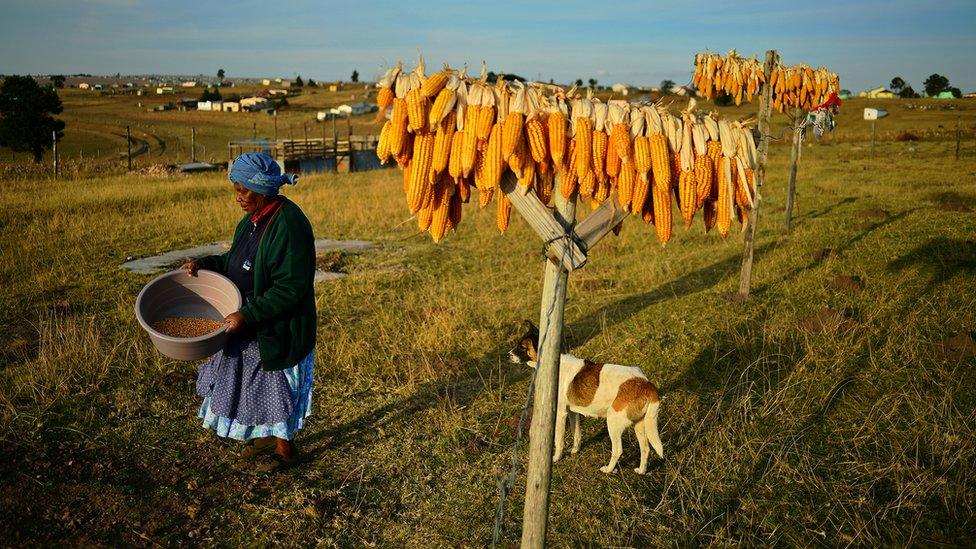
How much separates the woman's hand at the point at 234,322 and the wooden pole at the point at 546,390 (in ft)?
6.36

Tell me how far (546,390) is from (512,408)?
2494 millimetres

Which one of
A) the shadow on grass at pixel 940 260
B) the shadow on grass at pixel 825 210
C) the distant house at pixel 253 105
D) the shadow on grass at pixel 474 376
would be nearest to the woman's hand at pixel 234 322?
the shadow on grass at pixel 474 376

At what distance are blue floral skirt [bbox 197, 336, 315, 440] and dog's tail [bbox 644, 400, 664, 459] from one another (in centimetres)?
243

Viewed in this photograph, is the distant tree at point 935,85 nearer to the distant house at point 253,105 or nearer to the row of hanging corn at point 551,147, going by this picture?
the distant house at point 253,105

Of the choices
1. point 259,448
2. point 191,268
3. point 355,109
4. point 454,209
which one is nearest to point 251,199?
point 191,268

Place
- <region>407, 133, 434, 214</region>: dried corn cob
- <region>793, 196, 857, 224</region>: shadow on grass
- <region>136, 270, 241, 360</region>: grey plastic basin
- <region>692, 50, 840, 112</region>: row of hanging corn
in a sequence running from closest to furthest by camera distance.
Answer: <region>407, 133, 434, 214</region>: dried corn cob → <region>136, 270, 241, 360</region>: grey plastic basin → <region>692, 50, 840, 112</region>: row of hanging corn → <region>793, 196, 857, 224</region>: shadow on grass

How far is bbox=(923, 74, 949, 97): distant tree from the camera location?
282 feet

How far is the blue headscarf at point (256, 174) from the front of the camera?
13.6 ft

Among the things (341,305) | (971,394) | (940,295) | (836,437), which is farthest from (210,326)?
(940,295)

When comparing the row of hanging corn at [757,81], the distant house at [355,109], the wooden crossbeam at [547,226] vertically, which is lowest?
the wooden crossbeam at [547,226]

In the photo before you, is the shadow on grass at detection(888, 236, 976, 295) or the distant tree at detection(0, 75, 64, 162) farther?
the distant tree at detection(0, 75, 64, 162)

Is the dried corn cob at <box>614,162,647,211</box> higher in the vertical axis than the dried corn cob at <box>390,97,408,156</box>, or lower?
lower

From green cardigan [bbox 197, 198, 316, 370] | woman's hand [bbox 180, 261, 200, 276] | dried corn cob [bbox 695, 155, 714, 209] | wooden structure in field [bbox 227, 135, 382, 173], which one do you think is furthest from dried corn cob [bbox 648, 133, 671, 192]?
wooden structure in field [bbox 227, 135, 382, 173]

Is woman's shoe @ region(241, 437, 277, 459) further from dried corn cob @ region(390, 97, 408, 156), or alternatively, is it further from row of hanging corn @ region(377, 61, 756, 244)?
dried corn cob @ region(390, 97, 408, 156)
